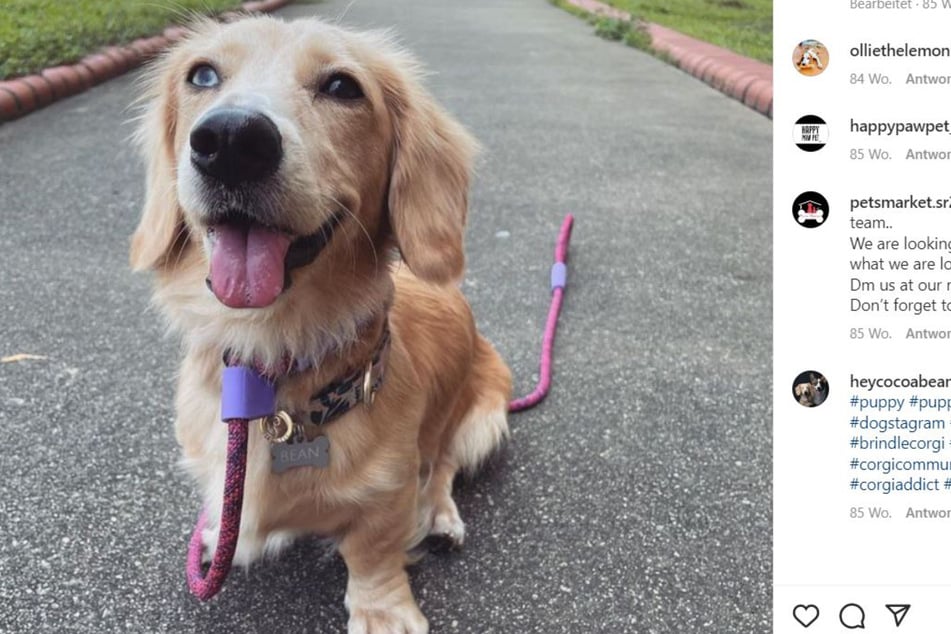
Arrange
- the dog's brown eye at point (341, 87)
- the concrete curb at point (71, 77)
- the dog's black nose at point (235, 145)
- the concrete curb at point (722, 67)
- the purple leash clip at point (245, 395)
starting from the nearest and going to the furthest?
the dog's black nose at point (235, 145), the purple leash clip at point (245, 395), the dog's brown eye at point (341, 87), the concrete curb at point (71, 77), the concrete curb at point (722, 67)

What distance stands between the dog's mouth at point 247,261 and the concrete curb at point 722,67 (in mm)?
5118

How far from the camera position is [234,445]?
146 centimetres

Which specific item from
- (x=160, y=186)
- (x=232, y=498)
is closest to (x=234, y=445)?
(x=232, y=498)

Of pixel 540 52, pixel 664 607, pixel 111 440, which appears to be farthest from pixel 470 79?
pixel 664 607

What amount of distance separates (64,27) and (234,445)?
19.3ft

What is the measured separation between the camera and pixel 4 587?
66.8 inches

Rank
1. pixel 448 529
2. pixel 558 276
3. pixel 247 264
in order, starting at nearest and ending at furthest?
pixel 247 264 < pixel 448 529 < pixel 558 276

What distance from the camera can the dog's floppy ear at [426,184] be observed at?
5.54ft
